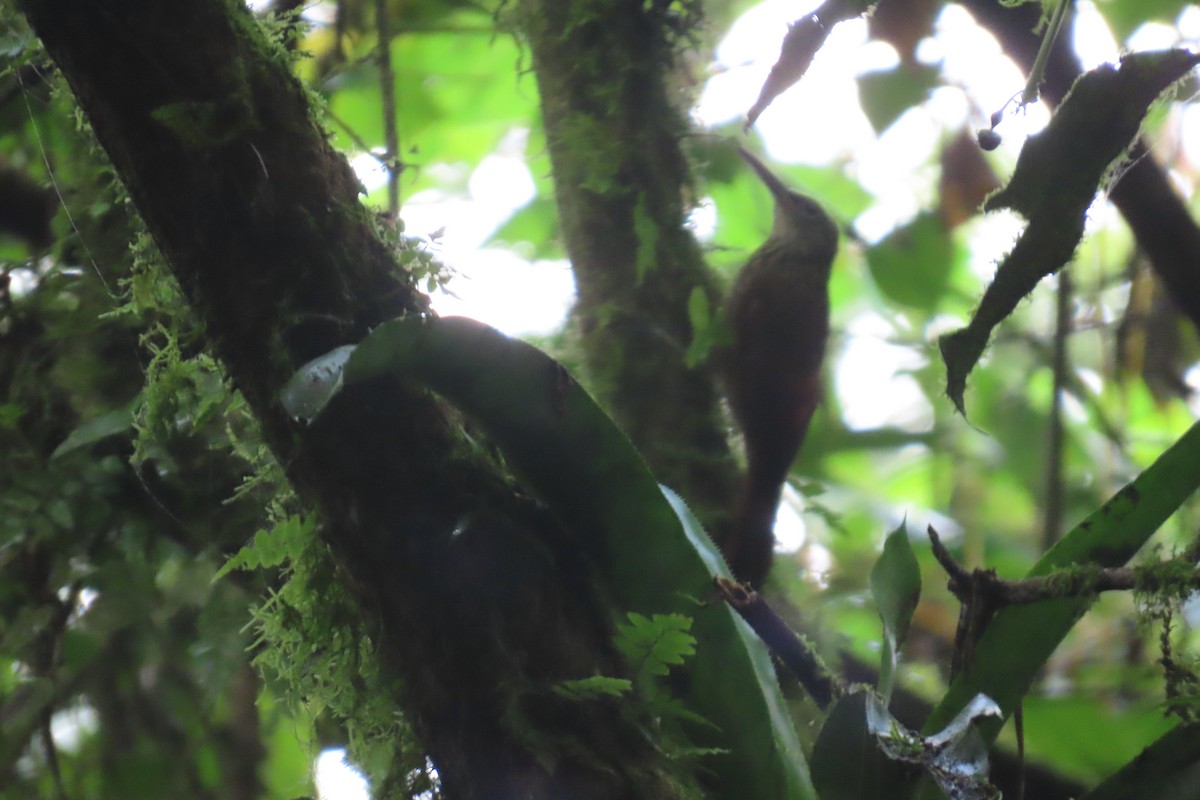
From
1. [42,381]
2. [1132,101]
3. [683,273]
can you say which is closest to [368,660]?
[1132,101]

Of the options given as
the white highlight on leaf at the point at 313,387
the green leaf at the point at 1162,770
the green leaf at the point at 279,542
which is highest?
the white highlight on leaf at the point at 313,387

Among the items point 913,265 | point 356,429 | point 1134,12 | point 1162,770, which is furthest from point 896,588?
point 1134,12

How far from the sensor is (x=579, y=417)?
72 cm

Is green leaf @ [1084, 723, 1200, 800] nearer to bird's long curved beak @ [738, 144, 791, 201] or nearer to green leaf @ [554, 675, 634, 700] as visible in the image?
green leaf @ [554, 675, 634, 700]

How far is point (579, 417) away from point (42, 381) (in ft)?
3.66

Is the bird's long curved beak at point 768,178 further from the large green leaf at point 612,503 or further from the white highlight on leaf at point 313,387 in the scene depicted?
the white highlight on leaf at point 313,387

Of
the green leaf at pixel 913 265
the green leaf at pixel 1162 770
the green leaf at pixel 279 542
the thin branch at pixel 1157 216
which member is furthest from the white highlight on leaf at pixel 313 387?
the green leaf at pixel 913 265

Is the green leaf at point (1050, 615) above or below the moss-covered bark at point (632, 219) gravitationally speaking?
below

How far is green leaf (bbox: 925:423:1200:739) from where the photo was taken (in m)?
0.82

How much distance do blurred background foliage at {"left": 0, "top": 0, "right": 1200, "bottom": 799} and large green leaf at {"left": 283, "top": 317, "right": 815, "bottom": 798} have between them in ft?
0.89

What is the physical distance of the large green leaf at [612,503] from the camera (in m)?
0.67

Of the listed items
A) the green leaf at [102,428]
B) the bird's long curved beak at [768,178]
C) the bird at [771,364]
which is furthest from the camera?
the bird's long curved beak at [768,178]

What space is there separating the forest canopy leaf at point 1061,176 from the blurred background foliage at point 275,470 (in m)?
0.36

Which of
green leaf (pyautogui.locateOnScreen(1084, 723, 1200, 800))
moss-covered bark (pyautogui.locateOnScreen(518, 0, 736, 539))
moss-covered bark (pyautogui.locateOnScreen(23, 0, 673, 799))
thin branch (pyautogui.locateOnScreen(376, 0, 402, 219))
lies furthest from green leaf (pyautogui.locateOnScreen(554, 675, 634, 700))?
thin branch (pyautogui.locateOnScreen(376, 0, 402, 219))
